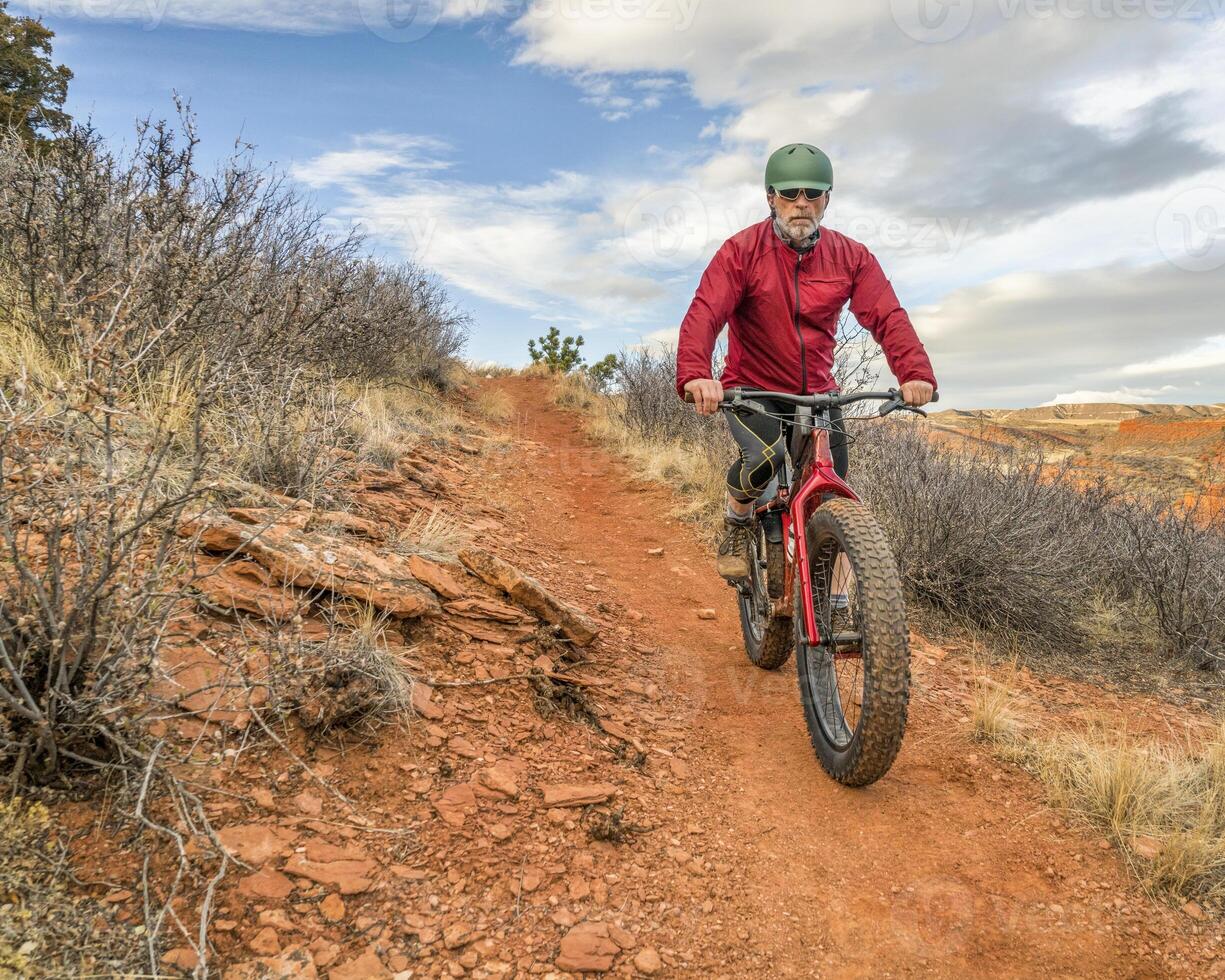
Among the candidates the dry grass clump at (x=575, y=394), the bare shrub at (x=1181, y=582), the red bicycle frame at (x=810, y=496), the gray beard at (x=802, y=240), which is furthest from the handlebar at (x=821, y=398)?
the dry grass clump at (x=575, y=394)

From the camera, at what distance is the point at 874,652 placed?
7.91 feet

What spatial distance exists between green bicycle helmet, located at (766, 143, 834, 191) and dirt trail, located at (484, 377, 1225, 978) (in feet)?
7.88

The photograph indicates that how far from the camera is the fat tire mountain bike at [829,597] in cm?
243

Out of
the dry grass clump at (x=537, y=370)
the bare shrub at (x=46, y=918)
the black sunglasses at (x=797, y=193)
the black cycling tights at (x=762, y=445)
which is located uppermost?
the dry grass clump at (x=537, y=370)

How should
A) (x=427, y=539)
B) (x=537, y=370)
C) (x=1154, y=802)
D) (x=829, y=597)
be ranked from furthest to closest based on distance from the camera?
(x=537, y=370)
(x=427, y=539)
(x=829, y=597)
(x=1154, y=802)

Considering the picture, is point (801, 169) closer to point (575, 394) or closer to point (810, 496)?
point (810, 496)

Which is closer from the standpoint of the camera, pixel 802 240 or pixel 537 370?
pixel 802 240

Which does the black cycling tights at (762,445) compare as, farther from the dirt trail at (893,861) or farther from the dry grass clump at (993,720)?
the dry grass clump at (993,720)

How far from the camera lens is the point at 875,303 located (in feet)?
11.0

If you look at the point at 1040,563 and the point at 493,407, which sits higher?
the point at 493,407

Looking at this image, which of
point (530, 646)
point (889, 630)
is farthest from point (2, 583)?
point (889, 630)

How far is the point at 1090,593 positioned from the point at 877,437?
237 cm

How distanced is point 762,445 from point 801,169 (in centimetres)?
122

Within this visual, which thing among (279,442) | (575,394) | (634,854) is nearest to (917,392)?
(634,854)
